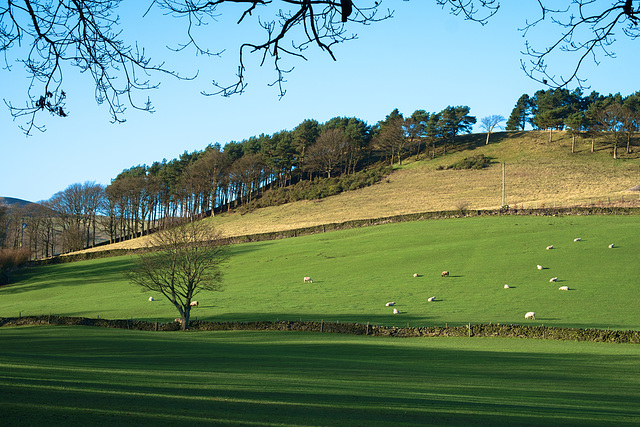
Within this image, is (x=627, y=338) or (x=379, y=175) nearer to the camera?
(x=627, y=338)

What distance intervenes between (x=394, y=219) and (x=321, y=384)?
199 feet

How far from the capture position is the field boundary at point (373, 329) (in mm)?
26734

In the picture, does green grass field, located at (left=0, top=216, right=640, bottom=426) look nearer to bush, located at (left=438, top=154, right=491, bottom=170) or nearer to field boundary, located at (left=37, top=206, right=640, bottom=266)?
field boundary, located at (left=37, top=206, right=640, bottom=266)

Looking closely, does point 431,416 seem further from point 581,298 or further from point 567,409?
point 581,298

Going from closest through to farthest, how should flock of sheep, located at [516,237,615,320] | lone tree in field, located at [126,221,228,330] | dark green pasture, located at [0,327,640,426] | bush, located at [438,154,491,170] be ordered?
1. dark green pasture, located at [0,327,640,426]
2. flock of sheep, located at [516,237,615,320]
3. lone tree in field, located at [126,221,228,330]
4. bush, located at [438,154,491,170]

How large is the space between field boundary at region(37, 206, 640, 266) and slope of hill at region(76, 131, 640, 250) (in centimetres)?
690

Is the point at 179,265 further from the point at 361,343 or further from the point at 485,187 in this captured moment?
Answer: the point at 485,187

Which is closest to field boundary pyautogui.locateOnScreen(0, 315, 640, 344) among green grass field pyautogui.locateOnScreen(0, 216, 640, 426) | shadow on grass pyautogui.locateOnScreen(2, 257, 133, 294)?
green grass field pyautogui.locateOnScreen(0, 216, 640, 426)

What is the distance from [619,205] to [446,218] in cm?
2133

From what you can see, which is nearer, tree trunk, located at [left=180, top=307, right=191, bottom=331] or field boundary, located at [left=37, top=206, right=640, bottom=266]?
tree trunk, located at [left=180, top=307, right=191, bottom=331]

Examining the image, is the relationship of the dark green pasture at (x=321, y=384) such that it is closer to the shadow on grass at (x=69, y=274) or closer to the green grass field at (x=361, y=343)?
the green grass field at (x=361, y=343)

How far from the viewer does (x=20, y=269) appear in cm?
7925

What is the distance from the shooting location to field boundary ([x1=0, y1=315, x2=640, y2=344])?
26.7m

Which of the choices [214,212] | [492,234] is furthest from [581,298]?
[214,212]
